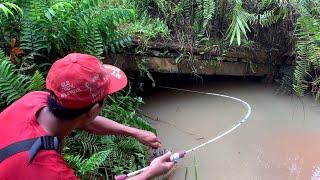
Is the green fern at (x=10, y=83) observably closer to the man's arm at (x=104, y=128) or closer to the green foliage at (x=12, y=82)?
the green foliage at (x=12, y=82)

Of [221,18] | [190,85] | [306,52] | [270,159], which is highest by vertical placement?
[221,18]

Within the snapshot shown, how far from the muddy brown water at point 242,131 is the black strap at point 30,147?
2222 mm

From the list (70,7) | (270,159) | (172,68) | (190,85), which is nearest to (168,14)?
(172,68)

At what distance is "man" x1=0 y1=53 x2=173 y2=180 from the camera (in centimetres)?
173

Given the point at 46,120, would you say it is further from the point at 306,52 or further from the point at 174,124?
the point at 306,52

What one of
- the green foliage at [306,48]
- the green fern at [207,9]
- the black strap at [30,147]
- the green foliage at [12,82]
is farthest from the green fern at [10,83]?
the green foliage at [306,48]

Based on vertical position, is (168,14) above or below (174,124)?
above

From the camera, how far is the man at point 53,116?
173 cm

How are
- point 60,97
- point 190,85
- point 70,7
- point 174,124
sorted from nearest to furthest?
point 60,97, point 70,7, point 174,124, point 190,85

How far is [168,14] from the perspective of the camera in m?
4.91

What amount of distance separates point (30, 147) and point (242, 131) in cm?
308

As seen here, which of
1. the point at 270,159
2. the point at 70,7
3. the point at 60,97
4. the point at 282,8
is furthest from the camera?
the point at 282,8

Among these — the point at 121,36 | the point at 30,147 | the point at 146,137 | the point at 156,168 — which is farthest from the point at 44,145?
the point at 121,36

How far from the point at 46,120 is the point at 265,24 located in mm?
3559
